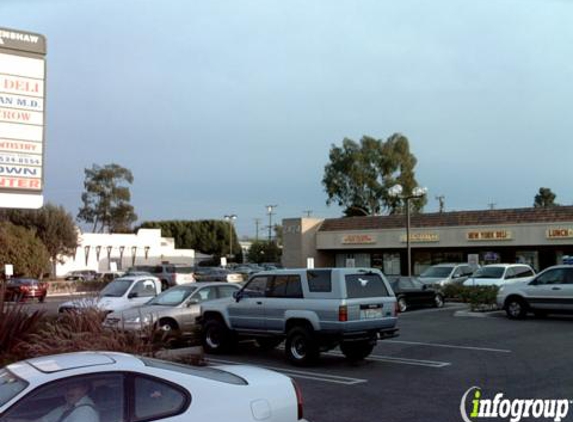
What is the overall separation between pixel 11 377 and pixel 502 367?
9.16 metres

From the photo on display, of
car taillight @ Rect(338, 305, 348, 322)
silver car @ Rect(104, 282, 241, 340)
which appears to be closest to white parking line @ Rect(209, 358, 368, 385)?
car taillight @ Rect(338, 305, 348, 322)

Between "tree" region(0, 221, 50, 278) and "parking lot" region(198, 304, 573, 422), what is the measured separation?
41.5m

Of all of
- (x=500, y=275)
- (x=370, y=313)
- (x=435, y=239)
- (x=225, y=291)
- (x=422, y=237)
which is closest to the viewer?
(x=370, y=313)

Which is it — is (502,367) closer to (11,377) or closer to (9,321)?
(9,321)

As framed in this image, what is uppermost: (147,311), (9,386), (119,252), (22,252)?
(119,252)

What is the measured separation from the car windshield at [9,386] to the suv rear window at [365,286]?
7880 mm

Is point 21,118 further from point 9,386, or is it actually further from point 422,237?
point 422,237

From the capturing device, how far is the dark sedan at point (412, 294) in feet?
81.5

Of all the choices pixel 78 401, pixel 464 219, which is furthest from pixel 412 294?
pixel 464 219

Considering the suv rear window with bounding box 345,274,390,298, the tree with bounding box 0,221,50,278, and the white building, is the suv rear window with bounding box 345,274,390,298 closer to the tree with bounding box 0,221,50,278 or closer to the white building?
the tree with bounding box 0,221,50,278

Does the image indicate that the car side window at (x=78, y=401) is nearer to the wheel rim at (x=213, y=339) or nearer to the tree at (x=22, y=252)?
the wheel rim at (x=213, y=339)

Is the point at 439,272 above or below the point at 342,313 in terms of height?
above

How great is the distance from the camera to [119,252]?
75.5m

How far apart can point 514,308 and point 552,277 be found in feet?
5.25
